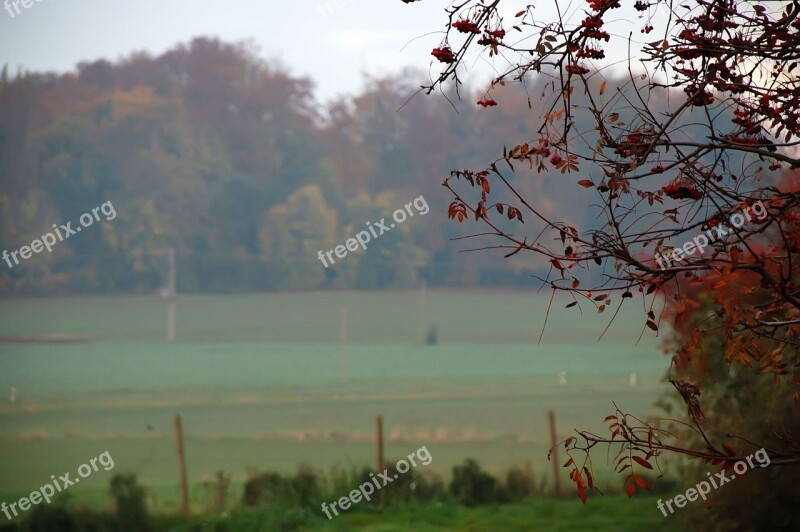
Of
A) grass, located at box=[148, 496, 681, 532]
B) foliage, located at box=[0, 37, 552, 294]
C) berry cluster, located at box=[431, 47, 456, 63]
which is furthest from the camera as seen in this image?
foliage, located at box=[0, 37, 552, 294]

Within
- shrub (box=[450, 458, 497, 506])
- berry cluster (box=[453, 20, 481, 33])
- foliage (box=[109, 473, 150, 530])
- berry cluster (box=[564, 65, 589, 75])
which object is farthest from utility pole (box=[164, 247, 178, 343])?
berry cluster (box=[564, 65, 589, 75])

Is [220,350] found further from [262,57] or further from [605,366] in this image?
[605,366]

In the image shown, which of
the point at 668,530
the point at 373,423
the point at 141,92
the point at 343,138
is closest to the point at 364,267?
the point at 343,138

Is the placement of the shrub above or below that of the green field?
below

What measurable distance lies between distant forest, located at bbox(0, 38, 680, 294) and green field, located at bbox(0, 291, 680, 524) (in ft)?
3.35

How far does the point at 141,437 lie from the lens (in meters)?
20.0

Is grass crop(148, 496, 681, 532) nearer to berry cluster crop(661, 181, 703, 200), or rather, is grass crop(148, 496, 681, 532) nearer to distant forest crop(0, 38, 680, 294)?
berry cluster crop(661, 181, 703, 200)

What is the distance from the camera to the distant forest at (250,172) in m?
24.1

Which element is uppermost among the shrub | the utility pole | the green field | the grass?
the utility pole

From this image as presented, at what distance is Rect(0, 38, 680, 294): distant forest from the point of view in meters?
24.1

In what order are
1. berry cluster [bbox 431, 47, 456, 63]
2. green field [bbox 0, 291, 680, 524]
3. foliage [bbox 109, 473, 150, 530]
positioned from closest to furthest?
berry cluster [bbox 431, 47, 456, 63] → foliage [bbox 109, 473, 150, 530] → green field [bbox 0, 291, 680, 524]

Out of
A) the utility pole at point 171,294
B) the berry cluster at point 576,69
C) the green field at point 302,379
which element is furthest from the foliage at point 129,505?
the utility pole at point 171,294

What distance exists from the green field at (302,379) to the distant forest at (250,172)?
1022mm

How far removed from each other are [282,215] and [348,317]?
361cm
